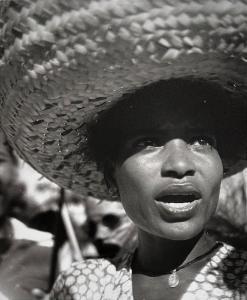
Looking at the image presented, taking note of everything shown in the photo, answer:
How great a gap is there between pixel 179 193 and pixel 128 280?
484 mm

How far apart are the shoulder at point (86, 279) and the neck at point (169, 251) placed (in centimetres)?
19

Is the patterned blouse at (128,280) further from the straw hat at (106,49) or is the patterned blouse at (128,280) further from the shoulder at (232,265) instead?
the straw hat at (106,49)

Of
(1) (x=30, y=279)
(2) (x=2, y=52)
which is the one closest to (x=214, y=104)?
(2) (x=2, y=52)

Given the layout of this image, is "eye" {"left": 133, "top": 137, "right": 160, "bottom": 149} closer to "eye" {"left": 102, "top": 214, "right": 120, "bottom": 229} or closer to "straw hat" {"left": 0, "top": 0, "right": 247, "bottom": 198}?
"straw hat" {"left": 0, "top": 0, "right": 247, "bottom": 198}

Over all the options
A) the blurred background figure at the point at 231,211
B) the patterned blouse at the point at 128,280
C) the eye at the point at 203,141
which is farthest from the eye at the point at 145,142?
the blurred background figure at the point at 231,211

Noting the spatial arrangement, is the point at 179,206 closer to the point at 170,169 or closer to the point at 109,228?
the point at 170,169

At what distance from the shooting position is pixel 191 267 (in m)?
1.85

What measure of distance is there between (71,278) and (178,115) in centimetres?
82

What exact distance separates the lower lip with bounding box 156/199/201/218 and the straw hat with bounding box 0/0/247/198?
356 mm

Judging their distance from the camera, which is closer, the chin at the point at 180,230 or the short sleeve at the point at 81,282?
the chin at the point at 180,230

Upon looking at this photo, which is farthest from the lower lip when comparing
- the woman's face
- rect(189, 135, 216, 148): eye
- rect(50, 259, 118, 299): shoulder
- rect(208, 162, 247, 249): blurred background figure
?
rect(208, 162, 247, 249): blurred background figure

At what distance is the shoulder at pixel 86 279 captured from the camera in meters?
2.07

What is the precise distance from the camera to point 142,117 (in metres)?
1.76

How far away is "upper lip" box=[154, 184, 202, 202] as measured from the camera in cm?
165
